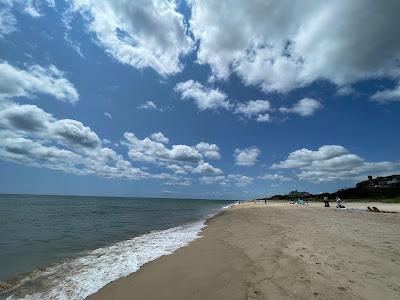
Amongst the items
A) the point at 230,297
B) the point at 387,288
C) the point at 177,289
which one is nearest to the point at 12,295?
the point at 177,289

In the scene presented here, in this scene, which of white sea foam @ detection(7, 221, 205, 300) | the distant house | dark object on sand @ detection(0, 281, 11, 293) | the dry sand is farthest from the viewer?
the distant house

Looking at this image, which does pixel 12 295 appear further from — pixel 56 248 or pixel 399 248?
pixel 399 248

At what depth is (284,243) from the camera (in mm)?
10742

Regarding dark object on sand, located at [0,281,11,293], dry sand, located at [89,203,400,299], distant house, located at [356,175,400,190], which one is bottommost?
dark object on sand, located at [0,281,11,293]

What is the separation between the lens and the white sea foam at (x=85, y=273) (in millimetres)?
6926

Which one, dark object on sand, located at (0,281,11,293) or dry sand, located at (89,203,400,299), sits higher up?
dry sand, located at (89,203,400,299)

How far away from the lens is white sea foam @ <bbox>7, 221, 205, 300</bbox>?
6926 mm

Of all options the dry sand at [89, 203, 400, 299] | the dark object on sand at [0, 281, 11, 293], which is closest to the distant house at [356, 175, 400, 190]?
the dry sand at [89, 203, 400, 299]

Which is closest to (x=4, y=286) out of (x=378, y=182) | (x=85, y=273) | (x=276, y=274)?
(x=85, y=273)

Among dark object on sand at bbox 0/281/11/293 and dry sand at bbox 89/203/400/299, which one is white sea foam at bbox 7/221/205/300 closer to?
dark object on sand at bbox 0/281/11/293

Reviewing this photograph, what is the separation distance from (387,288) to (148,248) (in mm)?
9610

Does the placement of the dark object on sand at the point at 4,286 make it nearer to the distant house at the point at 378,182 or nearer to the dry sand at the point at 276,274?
the dry sand at the point at 276,274

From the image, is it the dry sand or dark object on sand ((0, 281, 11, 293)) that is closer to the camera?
the dry sand

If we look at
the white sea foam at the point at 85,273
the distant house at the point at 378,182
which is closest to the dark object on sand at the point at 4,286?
the white sea foam at the point at 85,273
